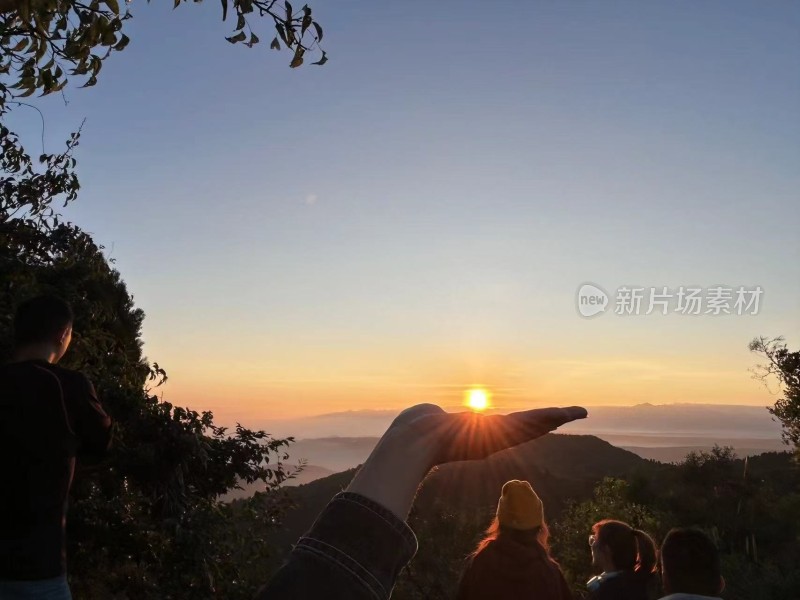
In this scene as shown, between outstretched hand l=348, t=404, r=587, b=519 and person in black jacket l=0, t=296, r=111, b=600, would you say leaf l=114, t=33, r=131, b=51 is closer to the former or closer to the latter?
person in black jacket l=0, t=296, r=111, b=600

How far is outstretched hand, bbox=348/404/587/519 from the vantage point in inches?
35.0

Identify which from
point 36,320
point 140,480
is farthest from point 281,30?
point 140,480

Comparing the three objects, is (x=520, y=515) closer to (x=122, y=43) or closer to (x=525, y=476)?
(x=122, y=43)

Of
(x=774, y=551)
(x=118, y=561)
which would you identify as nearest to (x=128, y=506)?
(x=118, y=561)

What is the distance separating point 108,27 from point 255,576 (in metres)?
9.70

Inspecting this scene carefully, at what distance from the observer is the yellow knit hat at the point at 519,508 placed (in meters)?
5.36

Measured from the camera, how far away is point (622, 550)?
5914 millimetres

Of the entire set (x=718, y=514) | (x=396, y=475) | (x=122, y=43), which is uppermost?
(x=122, y=43)

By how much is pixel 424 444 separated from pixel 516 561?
16.0ft

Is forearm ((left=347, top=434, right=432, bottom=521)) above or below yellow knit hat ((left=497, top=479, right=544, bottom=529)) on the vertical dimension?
above

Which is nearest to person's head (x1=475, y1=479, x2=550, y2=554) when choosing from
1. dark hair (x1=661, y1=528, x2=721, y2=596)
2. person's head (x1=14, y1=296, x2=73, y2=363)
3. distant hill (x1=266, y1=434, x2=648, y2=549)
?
dark hair (x1=661, y1=528, x2=721, y2=596)

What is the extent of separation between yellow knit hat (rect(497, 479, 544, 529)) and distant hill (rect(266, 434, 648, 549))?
1375 inches

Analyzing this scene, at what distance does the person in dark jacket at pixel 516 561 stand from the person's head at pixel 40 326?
380 cm

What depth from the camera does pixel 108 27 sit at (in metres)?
3.62
